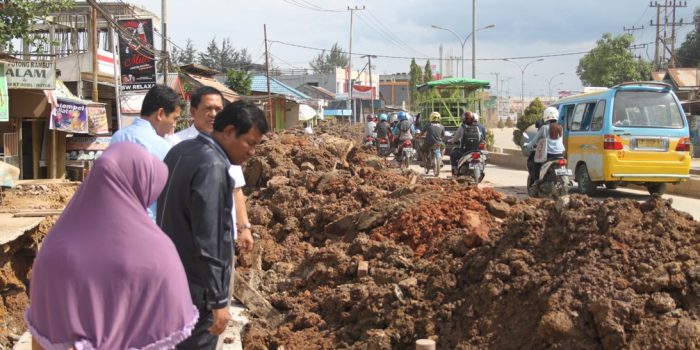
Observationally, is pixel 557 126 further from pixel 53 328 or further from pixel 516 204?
pixel 53 328

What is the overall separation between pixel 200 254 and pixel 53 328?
70 cm

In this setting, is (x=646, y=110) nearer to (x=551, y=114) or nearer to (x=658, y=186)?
(x=658, y=186)

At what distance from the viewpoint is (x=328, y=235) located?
28.8 ft

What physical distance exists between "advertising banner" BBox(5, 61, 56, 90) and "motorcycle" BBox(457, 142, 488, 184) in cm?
949

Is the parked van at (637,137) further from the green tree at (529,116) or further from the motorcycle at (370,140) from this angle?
the green tree at (529,116)

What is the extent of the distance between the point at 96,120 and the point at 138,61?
6.05m

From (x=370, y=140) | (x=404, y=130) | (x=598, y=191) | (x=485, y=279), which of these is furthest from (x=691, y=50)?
(x=485, y=279)

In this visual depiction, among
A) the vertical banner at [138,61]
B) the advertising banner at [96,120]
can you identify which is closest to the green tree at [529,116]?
the vertical banner at [138,61]

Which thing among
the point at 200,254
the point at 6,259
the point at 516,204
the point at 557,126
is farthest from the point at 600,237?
the point at 557,126

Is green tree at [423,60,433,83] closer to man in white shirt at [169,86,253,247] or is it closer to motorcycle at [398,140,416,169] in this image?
motorcycle at [398,140,416,169]

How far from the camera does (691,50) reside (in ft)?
202

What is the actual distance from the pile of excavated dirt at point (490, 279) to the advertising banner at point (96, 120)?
12524 mm

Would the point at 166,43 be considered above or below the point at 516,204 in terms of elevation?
above

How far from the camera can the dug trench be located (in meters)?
4.22
